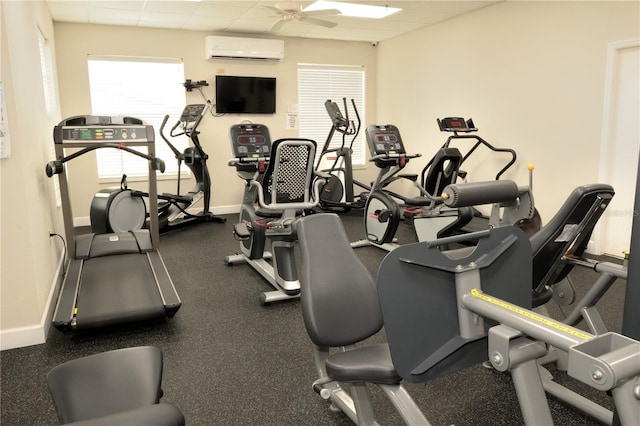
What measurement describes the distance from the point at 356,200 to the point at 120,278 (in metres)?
4.26

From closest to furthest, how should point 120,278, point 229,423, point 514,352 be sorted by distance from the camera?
point 514,352
point 229,423
point 120,278

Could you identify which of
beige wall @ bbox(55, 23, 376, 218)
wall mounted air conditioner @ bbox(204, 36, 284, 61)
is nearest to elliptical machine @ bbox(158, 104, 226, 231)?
beige wall @ bbox(55, 23, 376, 218)

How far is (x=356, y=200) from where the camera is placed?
23.8 feet

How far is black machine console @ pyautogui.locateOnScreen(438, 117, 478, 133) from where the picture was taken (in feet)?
18.2

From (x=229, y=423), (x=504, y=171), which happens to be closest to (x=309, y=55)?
(x=504, y=171)

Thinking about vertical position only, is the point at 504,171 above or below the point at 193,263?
above

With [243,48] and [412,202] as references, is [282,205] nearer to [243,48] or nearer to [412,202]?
[412,202]

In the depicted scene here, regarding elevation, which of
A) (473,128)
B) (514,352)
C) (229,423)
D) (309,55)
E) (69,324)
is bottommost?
(229,423)

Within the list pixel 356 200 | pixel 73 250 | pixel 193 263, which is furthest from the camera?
pixel 356 200

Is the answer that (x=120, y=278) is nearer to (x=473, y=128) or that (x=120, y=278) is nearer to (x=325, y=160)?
(x=473, y=128)

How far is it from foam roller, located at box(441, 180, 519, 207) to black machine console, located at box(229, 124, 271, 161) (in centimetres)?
366

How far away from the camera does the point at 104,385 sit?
56.6 inches

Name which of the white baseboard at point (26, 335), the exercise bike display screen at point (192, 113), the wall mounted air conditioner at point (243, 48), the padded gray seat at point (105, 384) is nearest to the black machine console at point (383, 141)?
the exercise bike display screen at point (192, 113)

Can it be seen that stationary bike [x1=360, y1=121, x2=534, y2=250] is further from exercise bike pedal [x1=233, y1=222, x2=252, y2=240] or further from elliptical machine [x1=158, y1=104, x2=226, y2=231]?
elliptical machine [x1=158, y1=104, x2=226, y2=231]
